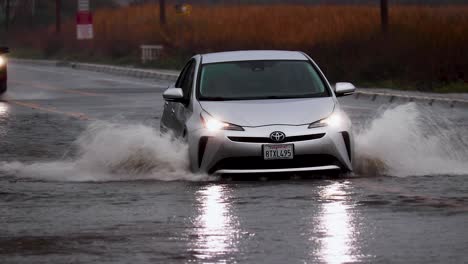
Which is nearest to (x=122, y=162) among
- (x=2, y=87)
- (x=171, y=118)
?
(x=171, y=118)

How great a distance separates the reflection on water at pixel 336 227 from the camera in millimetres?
9071

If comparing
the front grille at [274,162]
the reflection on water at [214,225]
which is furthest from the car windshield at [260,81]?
the reflection on water at [214,225]

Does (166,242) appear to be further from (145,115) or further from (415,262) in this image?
(145,115)

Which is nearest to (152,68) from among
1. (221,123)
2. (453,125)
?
(453,125)

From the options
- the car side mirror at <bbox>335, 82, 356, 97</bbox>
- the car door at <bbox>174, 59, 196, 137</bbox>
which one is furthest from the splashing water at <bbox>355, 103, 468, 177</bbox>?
the car door at <bbox>174, 59, 196, 137</bbox>

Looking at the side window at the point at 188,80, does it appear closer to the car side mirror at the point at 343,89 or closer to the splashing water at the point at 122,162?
the splashing water at the point at 122,162

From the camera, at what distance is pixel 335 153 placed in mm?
13789

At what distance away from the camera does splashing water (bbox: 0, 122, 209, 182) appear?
14430mm

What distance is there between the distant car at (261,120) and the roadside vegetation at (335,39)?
597 inches

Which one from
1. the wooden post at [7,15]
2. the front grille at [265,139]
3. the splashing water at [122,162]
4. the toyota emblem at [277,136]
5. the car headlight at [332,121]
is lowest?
the wooden post at [7,15]

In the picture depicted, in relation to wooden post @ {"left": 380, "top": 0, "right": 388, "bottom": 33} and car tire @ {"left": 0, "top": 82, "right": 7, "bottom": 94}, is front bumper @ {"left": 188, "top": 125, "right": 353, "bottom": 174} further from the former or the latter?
wooden post @ {"left": 380, "top": 0, "right": 388, "bottom": 33}

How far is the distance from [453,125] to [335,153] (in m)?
7.97

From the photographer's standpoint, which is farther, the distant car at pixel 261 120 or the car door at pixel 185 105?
the car door at pixel 185 105

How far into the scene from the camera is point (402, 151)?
1544 centimetres
